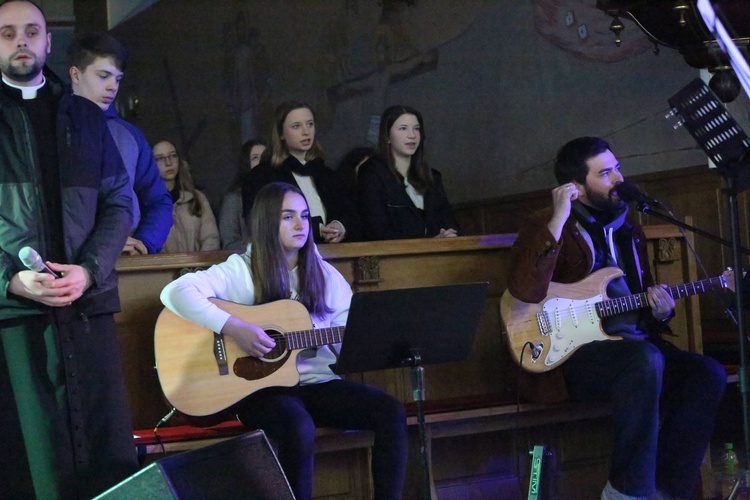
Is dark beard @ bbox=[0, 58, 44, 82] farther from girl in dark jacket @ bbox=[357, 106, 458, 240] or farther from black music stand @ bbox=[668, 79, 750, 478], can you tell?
girl in dark jacket @ bbox=[357, 106, 458, 240]

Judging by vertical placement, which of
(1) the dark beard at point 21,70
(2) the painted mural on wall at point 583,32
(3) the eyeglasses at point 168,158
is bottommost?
(1) the dark beard at point 21,70

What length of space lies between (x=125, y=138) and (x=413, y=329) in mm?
1626

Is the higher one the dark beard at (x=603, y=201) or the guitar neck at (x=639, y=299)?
the dark beard at (x=603, y=201)

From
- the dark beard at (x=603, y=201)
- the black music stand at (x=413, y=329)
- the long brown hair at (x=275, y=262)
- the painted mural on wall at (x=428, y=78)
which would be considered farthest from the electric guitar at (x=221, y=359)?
the painted mural on wall at (x=428, y=78)

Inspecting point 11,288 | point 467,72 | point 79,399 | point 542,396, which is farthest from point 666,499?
point 467,72

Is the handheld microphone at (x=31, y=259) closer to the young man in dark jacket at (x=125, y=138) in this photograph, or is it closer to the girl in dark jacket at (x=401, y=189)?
the young man in dark jacket at (x=125, y=138)

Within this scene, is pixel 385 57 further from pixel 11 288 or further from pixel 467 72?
pixel 11 288

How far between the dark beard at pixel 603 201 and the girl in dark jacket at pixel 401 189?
80 cm

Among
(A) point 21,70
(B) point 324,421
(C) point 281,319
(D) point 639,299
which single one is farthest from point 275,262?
(D) point 639,299

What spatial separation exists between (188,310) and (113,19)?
6399mm

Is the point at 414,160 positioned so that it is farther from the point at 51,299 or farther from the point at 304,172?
the point at 51,299

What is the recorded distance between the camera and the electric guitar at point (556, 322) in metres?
4.37

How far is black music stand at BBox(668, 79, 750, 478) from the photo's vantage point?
10.1ft

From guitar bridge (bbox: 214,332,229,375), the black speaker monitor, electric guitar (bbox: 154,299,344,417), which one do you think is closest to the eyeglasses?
electric guitar (bbox: 154,299,344,417)
